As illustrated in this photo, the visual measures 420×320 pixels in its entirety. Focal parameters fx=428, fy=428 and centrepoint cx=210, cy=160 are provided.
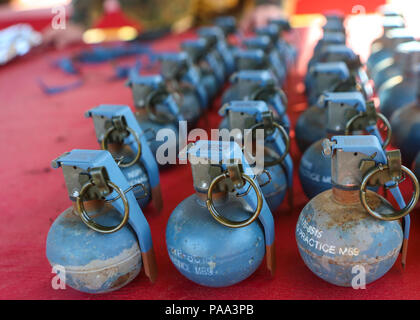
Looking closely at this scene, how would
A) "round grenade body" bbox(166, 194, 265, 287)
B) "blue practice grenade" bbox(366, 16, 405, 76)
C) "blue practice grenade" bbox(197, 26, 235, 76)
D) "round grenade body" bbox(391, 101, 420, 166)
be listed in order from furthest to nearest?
"blue practice grenade" bbox(197, 26, 235, 76)
"blue practice grenade" bbox(366, 16, 405, 76)
"round grenade body" bbox(391, 101, 420, 166)
"round grenade body" bbox(166, 194, 265, 287)

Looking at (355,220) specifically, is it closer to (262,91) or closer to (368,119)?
(368,119)

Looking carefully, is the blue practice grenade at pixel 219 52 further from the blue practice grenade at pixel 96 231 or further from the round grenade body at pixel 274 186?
the blue practice grenade at pixel 96 231

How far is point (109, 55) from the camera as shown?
8.27 metres

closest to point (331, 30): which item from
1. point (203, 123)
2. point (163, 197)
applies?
point (203, 123)

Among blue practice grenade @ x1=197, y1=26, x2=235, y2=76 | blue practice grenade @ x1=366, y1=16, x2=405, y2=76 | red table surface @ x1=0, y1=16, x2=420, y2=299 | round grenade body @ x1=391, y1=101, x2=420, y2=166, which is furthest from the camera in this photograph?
blue practice grenade @ x1=197, y1=26, x2=235, y2=76

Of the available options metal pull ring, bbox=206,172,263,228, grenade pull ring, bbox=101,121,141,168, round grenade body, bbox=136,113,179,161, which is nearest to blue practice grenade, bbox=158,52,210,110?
round grenade body, bbox=136,113,179,161

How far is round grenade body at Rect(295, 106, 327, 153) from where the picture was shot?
9.87ft

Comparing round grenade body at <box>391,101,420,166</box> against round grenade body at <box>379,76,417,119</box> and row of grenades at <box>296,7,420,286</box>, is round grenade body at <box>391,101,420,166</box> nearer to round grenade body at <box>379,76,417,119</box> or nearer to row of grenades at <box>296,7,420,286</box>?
round grenade body at <box>379,76,417,119</box>

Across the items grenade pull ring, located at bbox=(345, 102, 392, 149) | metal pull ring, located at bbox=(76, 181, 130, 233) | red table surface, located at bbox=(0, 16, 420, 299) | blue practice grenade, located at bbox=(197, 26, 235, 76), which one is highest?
grenade pull ring, located at bbox=(345, 102, 392, 149)

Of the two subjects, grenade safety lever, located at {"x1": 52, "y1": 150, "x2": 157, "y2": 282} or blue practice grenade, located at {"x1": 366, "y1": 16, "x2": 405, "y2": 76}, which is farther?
blue practice grenade, located at {"x1": 366, "y1": 16, "x2": 405, "y2": 76}

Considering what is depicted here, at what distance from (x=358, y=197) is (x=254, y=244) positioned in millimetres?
525

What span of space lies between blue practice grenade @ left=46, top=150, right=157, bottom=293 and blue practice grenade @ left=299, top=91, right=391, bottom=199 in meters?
1.05

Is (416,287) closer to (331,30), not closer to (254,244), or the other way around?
(254,244)

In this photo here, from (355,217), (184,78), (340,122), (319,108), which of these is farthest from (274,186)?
(184,78)
